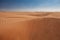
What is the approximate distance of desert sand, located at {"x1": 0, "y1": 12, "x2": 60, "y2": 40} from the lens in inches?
33.2

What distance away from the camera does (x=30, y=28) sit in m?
0.88

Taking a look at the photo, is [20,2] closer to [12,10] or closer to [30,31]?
[12,10]

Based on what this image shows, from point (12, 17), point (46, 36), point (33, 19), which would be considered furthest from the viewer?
point (12, 17)

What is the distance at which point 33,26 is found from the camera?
898 mm

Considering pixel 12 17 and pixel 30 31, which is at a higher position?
pixel 12 17

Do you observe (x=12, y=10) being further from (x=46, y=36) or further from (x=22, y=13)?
(x=46, y=36)

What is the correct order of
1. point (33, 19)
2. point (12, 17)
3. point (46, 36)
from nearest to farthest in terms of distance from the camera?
point (46, 36)
point (33, 19)
point (12, 17)

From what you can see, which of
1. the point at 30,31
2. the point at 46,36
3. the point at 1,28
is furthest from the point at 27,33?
the point at 1,28

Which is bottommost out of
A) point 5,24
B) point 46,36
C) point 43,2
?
point 46,36

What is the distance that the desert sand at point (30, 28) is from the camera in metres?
0.84

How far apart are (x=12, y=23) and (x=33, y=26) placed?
0.24 meters

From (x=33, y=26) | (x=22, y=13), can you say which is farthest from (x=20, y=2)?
(x=33, y=26)

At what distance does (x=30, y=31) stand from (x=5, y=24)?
12.0 inches

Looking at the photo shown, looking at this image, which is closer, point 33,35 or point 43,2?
point 33,35
